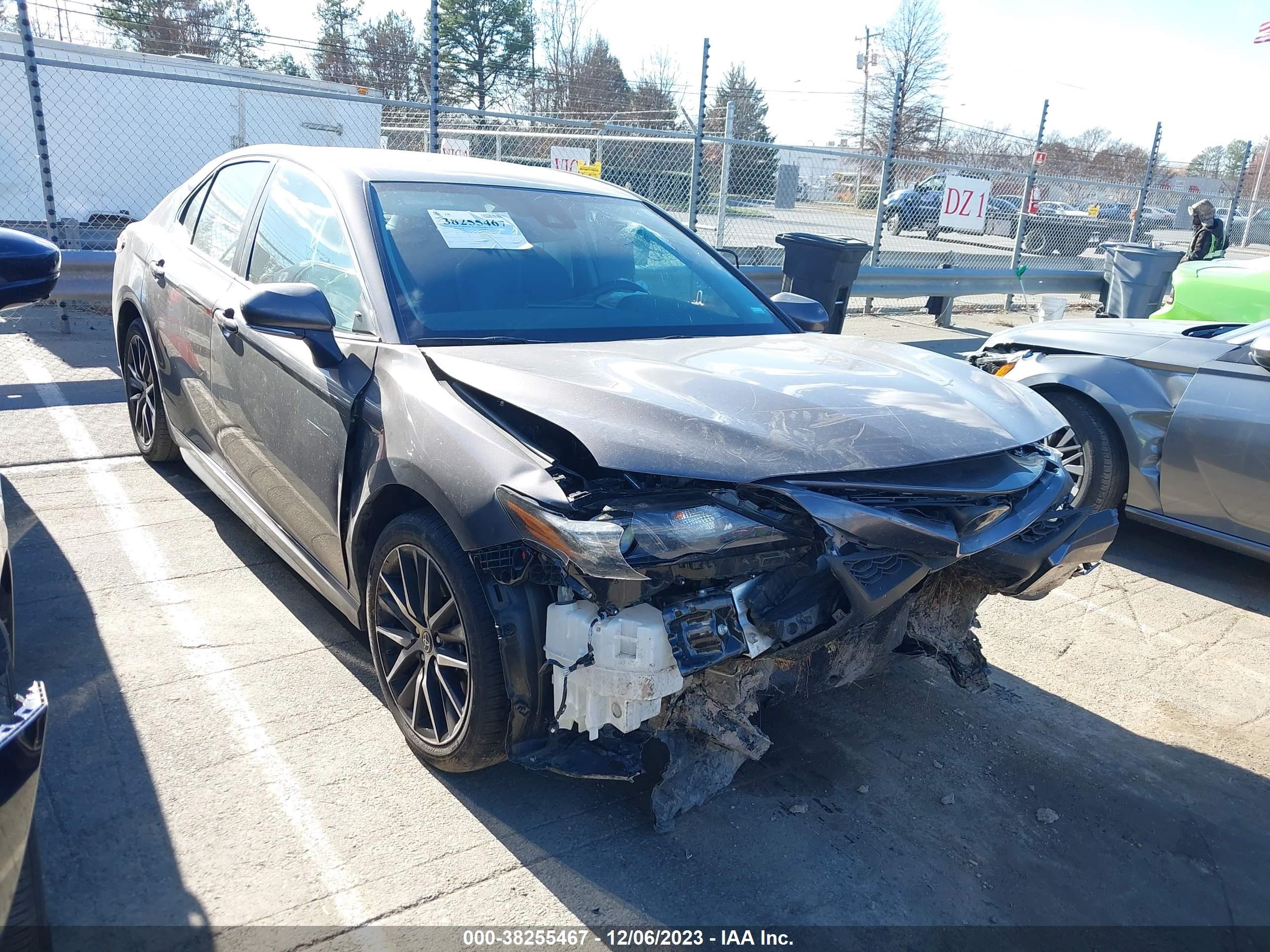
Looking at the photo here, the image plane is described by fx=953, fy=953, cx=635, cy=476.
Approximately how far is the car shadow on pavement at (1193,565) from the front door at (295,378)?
3.95 meters

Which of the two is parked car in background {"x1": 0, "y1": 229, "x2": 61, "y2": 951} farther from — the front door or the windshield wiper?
the windshield wiper

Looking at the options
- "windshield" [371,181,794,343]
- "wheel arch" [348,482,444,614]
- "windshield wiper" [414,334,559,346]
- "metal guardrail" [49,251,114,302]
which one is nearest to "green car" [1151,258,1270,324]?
"windshield" [371,181,794,343]

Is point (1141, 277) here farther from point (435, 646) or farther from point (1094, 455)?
point (435, 646)

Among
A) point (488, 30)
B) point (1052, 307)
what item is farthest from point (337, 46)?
point (488, 30)

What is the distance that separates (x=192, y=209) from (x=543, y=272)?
211 cm

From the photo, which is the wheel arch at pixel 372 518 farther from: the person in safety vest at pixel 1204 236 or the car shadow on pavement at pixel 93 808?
the person in safety vest at pixel 1204 236

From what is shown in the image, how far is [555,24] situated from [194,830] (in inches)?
1605

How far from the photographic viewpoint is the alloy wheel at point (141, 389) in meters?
4.91

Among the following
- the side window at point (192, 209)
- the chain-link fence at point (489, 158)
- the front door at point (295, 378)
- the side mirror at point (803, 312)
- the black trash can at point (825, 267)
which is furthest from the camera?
the chain-link fence at point (489, 158)

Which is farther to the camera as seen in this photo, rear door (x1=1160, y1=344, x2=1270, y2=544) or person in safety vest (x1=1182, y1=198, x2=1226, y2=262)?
person in safety vest (x1=1182, y1=198, x2=1226, y2=262)

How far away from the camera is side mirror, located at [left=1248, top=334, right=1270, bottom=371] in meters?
4.28

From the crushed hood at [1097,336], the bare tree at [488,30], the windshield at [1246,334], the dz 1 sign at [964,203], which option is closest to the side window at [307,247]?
the crushed hood at [1097,336]

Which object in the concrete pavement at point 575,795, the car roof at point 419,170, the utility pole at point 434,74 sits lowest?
the concrete pavement at point 575,795

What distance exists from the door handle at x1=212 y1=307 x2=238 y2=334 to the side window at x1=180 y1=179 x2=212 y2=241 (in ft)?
2.80
